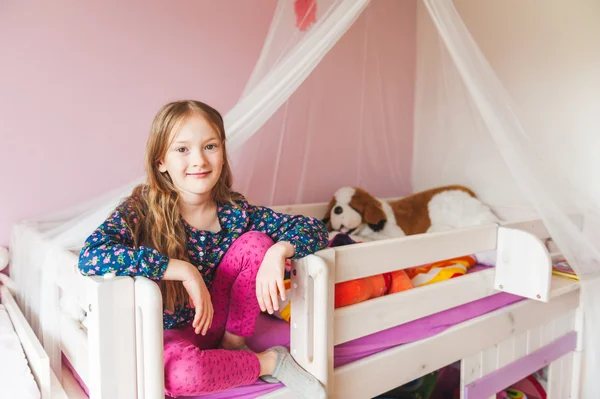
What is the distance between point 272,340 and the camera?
4.03 ft

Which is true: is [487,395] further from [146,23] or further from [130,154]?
[146,23]

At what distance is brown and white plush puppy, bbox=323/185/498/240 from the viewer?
2141mm

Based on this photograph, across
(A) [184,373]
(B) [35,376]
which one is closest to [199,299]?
(A) [184,373]

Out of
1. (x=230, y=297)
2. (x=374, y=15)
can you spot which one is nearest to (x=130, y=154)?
(x=230, y=297)

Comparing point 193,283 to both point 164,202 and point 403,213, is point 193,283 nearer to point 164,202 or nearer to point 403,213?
point 164,202

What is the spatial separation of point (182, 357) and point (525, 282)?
1134 mm

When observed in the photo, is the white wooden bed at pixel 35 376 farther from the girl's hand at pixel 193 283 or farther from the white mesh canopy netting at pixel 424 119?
the girl's hand at pixel 193 283

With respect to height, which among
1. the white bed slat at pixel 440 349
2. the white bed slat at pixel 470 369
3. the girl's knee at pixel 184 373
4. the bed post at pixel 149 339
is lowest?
the white bed slat at pixel 470 369

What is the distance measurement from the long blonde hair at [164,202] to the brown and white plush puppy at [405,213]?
1.08 metres

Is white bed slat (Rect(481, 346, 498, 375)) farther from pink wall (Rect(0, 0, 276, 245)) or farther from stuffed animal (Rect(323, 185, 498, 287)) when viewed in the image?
pink wall (Rect(0, 0, 276, 245))

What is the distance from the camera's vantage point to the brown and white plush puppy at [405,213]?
7.02ft

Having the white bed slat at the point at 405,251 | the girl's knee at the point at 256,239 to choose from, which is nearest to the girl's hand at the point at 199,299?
the girl's knee at the point at 256,239

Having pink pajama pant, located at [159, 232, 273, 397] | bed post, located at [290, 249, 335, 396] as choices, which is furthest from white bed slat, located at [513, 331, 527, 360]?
pink pajama pant, located at [159, 232, 273, 397]

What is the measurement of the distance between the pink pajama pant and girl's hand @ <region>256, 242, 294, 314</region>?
0.07 meters
